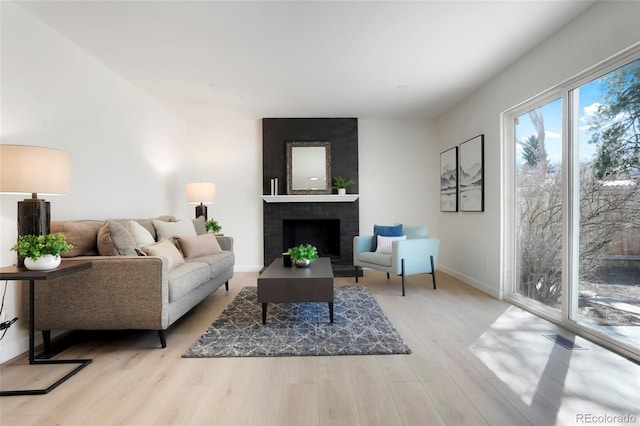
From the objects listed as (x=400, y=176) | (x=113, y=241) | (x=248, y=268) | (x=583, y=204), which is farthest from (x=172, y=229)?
(x=583, y=204)

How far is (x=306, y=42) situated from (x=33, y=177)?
233 centimetres

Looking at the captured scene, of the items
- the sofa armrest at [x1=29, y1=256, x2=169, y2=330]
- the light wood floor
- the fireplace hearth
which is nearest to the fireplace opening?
the fireplace hearth

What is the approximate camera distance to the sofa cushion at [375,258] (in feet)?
12.7

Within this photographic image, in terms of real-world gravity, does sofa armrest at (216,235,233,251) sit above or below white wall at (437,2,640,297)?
below

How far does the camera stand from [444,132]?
5.05 meters

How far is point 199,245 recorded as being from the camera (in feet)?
11.5

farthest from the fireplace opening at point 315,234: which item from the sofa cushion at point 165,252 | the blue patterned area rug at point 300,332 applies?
the sofa cushion at point 165,252

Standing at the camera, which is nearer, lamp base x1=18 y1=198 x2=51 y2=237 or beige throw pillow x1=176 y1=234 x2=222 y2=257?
lamp base x1=18 y1=198 x2=51 y2=237

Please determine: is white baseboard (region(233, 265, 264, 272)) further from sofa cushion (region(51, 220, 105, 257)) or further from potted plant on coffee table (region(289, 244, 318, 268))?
sofa cushion (region(51, 220, 105, 257))

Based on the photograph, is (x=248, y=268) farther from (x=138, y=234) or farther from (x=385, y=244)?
(x=138, y=234)

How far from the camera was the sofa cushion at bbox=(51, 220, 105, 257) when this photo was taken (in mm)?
2445

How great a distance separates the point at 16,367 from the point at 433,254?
13.4 feet

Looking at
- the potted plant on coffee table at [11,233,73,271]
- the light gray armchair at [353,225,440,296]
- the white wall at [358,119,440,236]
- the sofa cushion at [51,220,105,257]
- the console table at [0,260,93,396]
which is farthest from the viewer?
the white wall at [358,119,440,236]

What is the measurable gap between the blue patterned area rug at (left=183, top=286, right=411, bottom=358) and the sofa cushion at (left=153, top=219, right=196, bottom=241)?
1.02 metres
